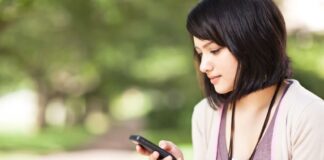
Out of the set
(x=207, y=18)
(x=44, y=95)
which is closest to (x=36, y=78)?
(x=44, y=95)

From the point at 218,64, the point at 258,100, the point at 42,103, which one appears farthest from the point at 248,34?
the point at 42,103

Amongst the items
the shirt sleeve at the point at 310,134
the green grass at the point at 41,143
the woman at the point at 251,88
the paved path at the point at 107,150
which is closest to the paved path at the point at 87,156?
the paved path at the point at 107,150

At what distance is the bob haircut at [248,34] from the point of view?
2.76m

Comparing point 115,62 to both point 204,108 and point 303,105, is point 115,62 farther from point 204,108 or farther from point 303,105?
point 303,105

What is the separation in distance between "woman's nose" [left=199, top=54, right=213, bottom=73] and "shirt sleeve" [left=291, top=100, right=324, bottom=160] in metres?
0.36

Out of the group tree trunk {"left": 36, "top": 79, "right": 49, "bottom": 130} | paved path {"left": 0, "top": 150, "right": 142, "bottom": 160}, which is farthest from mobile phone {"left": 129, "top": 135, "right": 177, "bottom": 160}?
tree trunk {"left": 36, "top": 79, "right": 49, "bottom": 130}

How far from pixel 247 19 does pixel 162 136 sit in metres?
14.9

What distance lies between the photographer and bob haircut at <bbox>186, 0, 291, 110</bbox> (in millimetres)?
2760

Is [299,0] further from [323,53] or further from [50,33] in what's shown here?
[50,33]

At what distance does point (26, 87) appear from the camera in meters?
27.0

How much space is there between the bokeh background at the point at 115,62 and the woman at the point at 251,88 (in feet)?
29.0

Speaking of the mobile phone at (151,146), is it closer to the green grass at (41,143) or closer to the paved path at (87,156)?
the paved path at (87,156)

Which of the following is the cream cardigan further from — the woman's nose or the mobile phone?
the mobile phone

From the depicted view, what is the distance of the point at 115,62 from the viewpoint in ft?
67.4
